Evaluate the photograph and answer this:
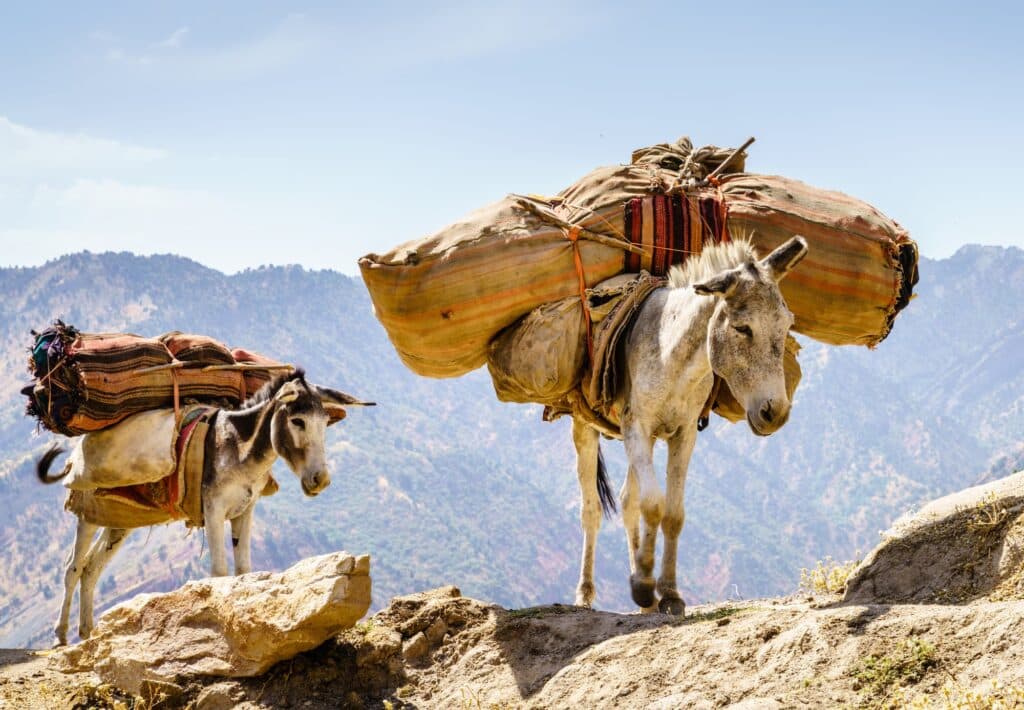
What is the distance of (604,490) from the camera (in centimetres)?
1170

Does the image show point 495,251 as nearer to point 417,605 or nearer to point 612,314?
point 612,314

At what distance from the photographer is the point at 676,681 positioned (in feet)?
21.7

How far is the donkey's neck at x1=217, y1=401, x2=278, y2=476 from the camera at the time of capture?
11258 millimetres

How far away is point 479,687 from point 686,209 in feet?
14.8

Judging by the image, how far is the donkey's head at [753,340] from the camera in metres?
8.05

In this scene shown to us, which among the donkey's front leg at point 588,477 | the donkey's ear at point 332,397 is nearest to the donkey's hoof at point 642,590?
the donkey's front leg at point 588,477

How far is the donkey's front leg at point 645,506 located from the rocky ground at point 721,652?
0.52m

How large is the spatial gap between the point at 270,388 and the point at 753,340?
5540 millimetres

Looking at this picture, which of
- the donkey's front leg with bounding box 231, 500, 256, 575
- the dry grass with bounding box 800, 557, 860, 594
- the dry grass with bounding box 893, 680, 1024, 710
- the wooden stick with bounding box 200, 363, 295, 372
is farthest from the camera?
the wooden stick with bounding box 200, 363, 295, 372

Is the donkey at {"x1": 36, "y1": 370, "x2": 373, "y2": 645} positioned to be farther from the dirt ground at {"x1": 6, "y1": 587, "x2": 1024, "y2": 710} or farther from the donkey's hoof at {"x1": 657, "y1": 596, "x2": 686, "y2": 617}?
the donkey's hoof at {"x1": 657, "y1": 596, "x2": 686, "y2": 617}

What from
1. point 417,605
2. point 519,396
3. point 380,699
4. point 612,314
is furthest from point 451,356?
point 380,699

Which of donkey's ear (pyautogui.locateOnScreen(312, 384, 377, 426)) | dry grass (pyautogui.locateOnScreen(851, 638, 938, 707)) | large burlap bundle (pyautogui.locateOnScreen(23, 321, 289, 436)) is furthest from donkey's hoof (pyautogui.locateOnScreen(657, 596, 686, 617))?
large burlap bundle (pyautogui.locateOnScreen(23, 321, 289, 436))

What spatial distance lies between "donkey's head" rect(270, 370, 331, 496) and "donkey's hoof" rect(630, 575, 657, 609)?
3.55m

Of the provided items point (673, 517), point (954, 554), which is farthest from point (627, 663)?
point (954, 554)
